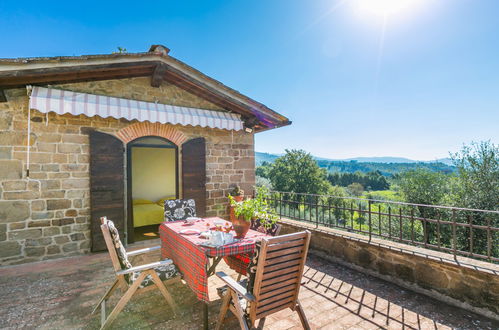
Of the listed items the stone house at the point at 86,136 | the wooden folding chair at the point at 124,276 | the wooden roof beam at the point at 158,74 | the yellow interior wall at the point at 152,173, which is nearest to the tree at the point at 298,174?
the yellow interior wall at the point at 152,173

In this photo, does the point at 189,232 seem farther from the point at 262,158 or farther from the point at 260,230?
the point at 262,158

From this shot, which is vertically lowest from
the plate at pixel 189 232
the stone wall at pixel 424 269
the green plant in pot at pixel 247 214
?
the stone wall at pixel 424 269

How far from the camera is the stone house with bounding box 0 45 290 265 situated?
4102 millimetres

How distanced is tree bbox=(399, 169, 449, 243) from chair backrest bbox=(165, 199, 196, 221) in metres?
16.0

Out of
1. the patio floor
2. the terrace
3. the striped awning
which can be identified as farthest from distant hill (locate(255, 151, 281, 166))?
the patio floor

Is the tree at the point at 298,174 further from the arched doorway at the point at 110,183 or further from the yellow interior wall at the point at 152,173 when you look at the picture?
the arched doorway at the point at 110,183

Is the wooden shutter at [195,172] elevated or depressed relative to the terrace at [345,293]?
elevated

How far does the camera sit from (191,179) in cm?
579

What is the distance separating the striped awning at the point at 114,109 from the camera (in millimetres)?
3961

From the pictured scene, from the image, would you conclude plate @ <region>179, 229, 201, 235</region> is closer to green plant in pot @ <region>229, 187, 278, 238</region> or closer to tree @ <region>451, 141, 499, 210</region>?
green plant in pot @ <region>229, 187, 278, 238</region>

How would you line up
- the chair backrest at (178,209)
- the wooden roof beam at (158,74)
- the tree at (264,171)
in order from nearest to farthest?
the chair backrest at (178,209) < the wooden roof beam at (158,74) < the tree at (264,171)

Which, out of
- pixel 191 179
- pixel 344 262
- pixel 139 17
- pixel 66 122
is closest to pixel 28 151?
pixel 66 122

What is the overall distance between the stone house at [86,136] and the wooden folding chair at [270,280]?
3912mm

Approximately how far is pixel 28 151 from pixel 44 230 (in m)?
1.52
